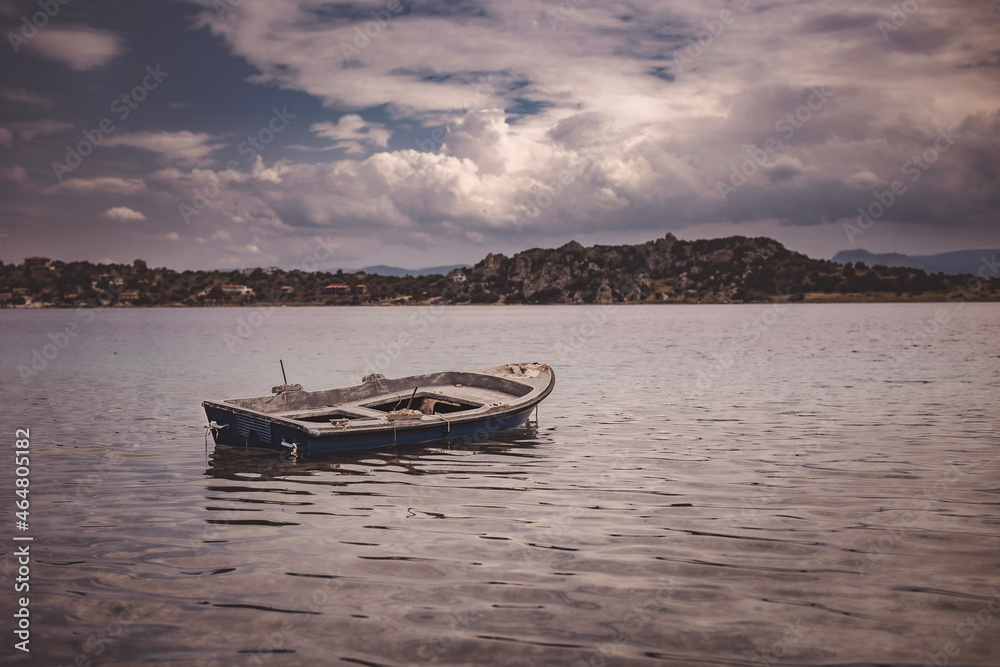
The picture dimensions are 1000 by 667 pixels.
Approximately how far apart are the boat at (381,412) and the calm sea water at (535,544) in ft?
1.89

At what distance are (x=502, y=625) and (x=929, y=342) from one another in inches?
2685

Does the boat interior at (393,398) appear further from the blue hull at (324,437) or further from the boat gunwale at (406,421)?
the blue hull at (324,437)

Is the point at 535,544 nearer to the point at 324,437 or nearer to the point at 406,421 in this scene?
the point at 324,437

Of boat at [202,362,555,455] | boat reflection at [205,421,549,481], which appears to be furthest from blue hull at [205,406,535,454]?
boat reflection at [205,421,549,481]

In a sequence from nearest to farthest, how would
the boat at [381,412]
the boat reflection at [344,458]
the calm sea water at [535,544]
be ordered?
the calm sea water at [535,544] < the boat reflection at [344,458] < the boat at [381,412]

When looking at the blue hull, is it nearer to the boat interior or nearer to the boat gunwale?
the boat gunwale

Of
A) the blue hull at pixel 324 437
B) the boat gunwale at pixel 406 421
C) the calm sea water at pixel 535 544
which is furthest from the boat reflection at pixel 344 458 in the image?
the boat gunwale at pixel 406 421

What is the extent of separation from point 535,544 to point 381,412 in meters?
10.6

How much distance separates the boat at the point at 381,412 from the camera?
17.2 meters

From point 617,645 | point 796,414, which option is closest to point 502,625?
point 617,645

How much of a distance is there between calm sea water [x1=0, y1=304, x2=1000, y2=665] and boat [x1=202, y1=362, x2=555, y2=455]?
58 centimetres

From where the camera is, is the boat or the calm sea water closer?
the calm sea water

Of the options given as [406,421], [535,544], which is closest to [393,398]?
[406,421]

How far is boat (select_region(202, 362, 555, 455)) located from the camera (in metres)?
17.2
